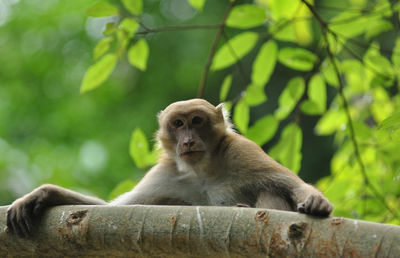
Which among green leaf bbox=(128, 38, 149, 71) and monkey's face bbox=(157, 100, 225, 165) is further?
monkey's face bbox=(157, 100, 225, 165)

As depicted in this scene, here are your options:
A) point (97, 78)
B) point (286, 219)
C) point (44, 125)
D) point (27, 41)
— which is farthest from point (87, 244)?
point (27, 41)

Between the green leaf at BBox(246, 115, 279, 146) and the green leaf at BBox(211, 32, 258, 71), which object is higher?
the green leaf at BBox(211, 32, 258, 71)

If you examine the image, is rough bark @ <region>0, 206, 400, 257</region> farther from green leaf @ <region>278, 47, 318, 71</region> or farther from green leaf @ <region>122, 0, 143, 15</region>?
green leaf @ <region>278, 47, 318, 71</region>

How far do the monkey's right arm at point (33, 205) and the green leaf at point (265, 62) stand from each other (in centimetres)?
218

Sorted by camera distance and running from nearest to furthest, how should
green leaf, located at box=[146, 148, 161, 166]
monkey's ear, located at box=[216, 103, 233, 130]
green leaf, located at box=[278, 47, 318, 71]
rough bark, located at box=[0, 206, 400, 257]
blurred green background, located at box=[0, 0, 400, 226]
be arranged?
rough bark, located at box=[0, 206, 400, 257]
green leaf, located at box=[278, 47, 318, 71]
green leaf, located at box=[146, 148, 161, 166]
monkey's ear, located at box=[216, 103, 233, 130]
blurred green background, located at box=[0, 0, 400, 226]

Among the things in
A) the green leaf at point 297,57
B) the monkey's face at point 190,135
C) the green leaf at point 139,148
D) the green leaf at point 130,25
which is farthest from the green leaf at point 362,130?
the green leaf at point 130,25

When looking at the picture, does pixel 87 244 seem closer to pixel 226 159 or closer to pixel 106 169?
pixel 226 159

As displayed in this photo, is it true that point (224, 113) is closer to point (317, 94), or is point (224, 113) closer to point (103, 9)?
point (317, 94)

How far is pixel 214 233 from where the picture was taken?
12.0ft

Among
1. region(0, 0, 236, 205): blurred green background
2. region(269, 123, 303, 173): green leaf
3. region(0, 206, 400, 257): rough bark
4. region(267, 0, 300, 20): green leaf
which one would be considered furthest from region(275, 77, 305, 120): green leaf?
region(0, 0, 236, 205): blurred green background

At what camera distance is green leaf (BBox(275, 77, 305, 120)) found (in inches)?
236

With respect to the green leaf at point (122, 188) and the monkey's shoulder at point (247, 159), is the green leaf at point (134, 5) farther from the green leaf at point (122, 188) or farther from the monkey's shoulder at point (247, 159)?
the green leaf at point (122, 188)

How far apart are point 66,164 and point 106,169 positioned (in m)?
1.09

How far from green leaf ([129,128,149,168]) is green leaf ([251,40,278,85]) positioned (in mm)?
1347
